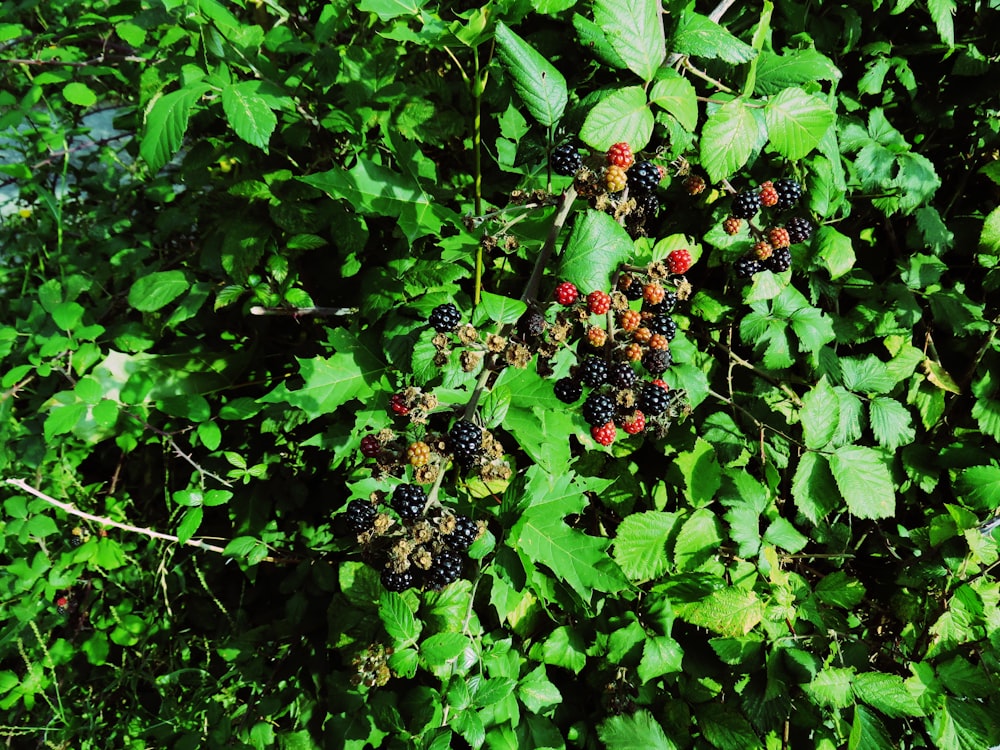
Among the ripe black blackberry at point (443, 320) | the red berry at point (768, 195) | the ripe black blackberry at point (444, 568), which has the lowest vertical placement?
the ripe black blackberry at point (444, 568)

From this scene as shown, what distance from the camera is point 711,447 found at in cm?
172

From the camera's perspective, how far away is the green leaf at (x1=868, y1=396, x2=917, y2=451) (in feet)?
5.81

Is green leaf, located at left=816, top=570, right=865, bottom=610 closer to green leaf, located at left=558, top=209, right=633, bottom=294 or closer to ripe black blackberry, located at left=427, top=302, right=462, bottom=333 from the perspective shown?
green leaf, located at left=558, top=209, right=633, bottom=294

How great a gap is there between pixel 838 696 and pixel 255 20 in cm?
309

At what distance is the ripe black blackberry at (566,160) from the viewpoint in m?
1.34

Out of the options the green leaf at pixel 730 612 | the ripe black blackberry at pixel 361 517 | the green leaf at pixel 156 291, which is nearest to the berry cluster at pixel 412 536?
the ripe black blackberry at pixel 361 517

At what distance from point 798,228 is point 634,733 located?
1.40m

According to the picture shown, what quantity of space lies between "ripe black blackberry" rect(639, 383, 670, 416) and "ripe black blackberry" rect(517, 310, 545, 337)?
28cm

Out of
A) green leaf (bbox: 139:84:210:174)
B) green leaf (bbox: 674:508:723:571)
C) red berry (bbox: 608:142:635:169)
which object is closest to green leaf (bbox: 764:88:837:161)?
red berry (bbox: 608:142:635:169)

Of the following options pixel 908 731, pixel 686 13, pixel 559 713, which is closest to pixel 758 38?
pixel 686 13

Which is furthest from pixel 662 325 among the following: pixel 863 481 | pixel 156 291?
pixel 156 291

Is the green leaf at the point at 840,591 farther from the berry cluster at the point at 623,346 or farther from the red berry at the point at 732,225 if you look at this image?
the red berry at the point at 732,225

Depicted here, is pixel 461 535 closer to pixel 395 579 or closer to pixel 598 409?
pixel 395 579

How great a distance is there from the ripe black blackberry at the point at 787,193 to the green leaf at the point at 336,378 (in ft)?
3.63
